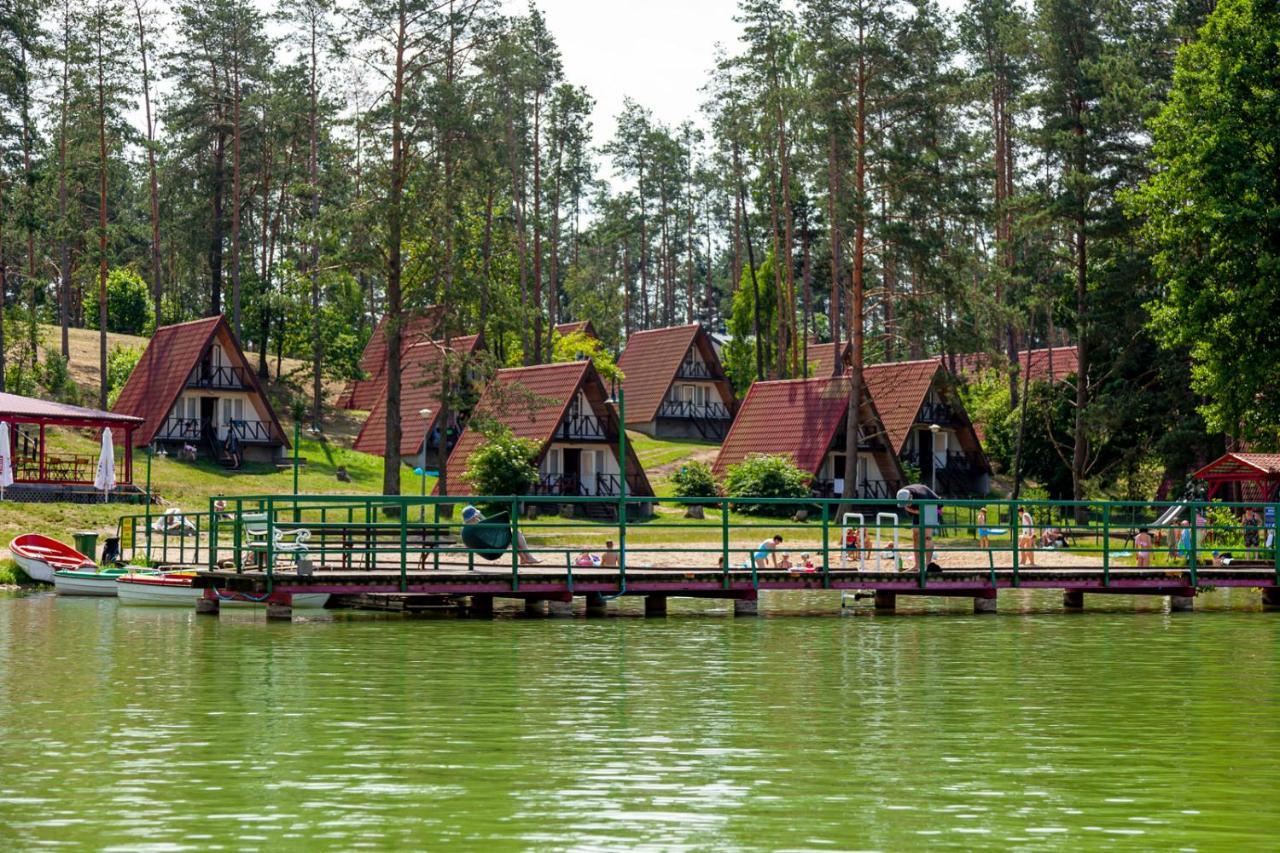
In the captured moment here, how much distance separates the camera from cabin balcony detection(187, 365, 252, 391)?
66.9 metres

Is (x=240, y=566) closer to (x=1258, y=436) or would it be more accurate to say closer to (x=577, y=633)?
(x=577, y=633)

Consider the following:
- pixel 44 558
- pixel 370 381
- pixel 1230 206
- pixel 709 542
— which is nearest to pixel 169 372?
pixel 370 381

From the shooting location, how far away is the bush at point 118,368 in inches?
2876

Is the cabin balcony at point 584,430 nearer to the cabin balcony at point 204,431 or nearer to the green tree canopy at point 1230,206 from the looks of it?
the cabin balcony at point 204,431

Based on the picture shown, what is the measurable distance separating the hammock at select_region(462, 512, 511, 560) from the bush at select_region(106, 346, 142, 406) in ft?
145

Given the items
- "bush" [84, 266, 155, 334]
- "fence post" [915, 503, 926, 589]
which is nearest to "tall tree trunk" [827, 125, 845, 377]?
"fence post" [915, 503, 926, 589]

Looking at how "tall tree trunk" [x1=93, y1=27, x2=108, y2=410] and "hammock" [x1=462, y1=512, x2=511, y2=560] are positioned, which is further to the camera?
"tall tree trunk" [x1=93, y1=27, x2=108, y2=410]

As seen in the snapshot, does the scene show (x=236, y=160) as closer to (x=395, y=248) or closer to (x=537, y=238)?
(x=537, y=238)

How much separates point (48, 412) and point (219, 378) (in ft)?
44.6

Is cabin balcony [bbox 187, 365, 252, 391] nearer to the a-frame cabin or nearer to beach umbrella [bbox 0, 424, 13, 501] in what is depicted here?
the a-frame cabin

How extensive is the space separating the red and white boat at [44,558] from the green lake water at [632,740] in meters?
10.3

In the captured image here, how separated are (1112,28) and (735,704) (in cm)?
5212

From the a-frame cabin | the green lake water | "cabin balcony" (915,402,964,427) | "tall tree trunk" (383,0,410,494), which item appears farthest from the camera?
"cabin balcony" (915,402,964,427)

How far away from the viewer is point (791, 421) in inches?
2638
